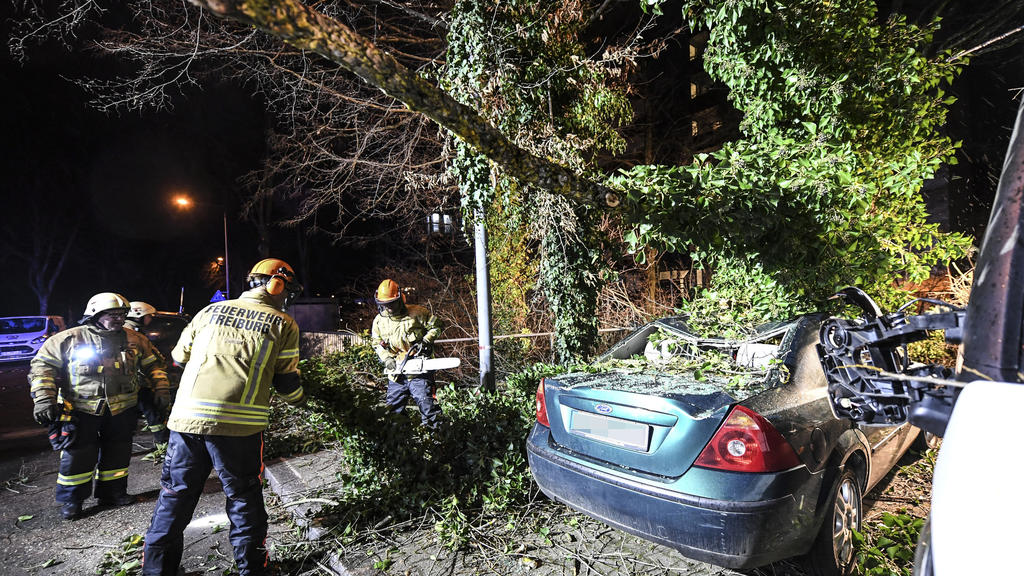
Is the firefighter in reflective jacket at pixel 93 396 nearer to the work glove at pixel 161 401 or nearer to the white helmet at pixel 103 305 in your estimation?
the white helmet at pixel 103 305

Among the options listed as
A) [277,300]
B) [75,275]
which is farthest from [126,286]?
[277,300]

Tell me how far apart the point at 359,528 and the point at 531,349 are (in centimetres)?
621

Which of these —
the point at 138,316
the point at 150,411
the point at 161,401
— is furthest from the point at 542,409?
the point at 138,316

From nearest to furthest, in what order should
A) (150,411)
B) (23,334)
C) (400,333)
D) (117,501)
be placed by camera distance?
(117,501), (150,411), (400,333), (23,334)

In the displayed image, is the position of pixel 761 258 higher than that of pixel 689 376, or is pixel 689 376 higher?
pixel 761 258

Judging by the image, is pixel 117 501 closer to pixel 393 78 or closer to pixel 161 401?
pixel 161 401

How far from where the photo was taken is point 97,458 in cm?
404

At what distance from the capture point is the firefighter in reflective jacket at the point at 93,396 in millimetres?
3725

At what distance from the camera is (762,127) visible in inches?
197

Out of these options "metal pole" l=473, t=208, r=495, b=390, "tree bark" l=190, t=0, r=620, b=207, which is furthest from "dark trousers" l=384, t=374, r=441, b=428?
"tree bark" l=190, t=0, r=620, b=207

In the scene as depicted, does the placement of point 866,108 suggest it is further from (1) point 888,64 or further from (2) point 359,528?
(2) point 359,528

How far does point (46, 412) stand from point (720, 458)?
189 inches

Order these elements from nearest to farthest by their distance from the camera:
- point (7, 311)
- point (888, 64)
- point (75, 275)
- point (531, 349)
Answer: point (888, 64), point (531, 349), point (7, 311), point (75, 275)

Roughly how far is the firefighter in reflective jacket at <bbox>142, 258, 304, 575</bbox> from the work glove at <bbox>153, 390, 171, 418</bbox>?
2.37 metres
